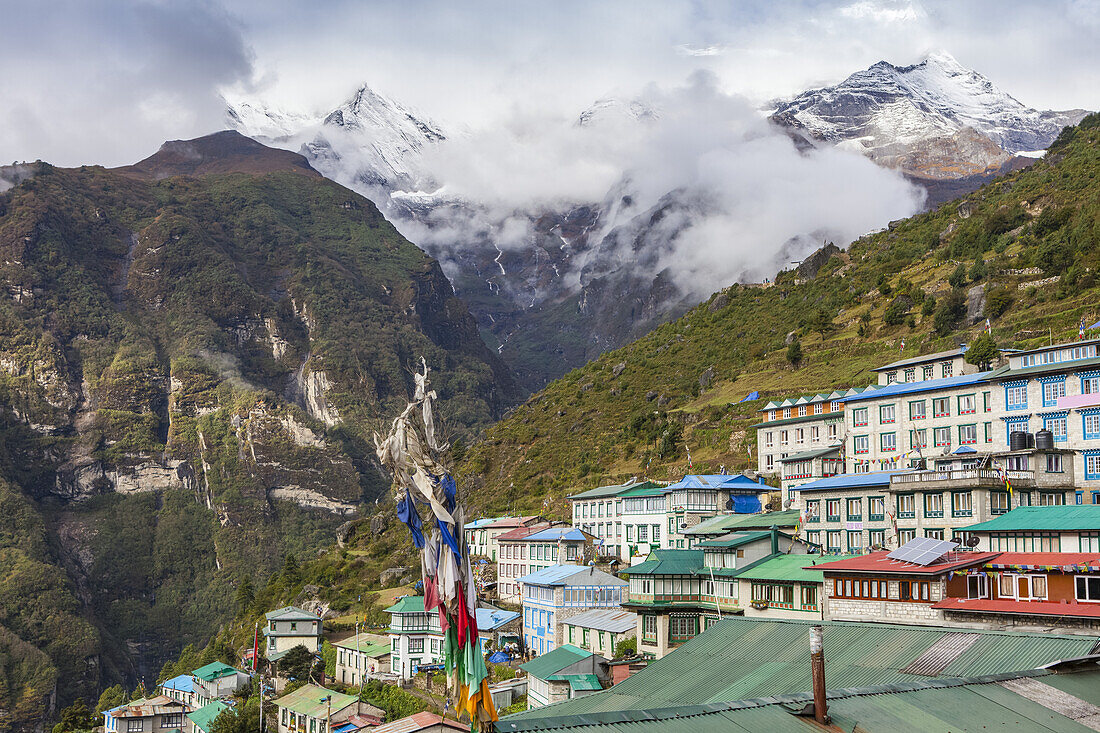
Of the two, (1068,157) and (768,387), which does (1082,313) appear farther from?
(1068,157)

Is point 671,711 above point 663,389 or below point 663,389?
below

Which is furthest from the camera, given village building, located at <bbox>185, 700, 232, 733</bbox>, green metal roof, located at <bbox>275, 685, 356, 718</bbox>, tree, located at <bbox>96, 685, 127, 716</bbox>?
tree, located at <bbox>96, 685, 127, 716</bbox>

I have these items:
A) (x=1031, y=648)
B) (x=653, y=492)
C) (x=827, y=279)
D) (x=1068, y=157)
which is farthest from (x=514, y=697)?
(x=1068, y=157)

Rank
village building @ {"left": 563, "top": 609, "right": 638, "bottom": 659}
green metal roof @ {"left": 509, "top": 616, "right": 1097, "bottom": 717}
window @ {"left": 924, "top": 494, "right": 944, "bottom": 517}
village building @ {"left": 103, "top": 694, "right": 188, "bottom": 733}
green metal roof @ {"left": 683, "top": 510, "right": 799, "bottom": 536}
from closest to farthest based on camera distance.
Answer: green metal roof @ {"left": 509, "top": 616, "right": 1097, "bottom": 717}, window @ {"left": 924, "top": 494, "right": 944, "bottom": 517}, village building @ {"left": 563, "top": 609, "right": 638, "bottom": 659}, green metal roof @ {"left": 683, "top": 510, "right": 799, "bottom": 536}, village building @ {"left": 103, "top": 694, "right": 188, "bottom": 733}

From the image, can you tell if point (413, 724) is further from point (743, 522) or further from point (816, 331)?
point (816, 331)

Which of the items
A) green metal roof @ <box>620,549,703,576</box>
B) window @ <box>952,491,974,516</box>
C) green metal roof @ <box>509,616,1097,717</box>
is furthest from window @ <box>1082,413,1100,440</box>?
green metal roof @ <box>509,616,1097,717</box>

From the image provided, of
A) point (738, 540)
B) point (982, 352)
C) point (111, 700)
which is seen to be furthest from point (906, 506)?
point (111, 700)

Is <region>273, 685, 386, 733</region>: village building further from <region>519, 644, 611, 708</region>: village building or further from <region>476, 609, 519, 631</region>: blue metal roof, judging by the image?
<region>519, 644, 611, 708</region>: village building
